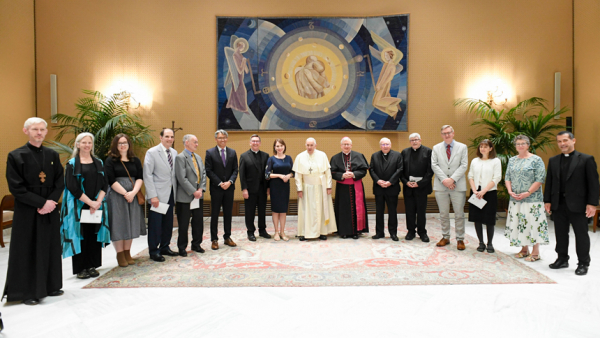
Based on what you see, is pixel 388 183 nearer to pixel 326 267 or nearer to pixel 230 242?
pixel 326 267

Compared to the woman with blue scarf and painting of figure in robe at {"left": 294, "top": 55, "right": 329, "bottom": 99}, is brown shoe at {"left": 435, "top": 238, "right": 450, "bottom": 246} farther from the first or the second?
the woman with blue scarf

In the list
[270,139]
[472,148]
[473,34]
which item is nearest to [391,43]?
[473,34]

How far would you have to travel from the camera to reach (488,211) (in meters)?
4.48

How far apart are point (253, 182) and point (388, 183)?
84.5 inches

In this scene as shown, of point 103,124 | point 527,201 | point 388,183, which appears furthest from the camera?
point 103,124

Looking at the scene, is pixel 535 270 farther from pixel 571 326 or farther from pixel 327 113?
pixel 327 113

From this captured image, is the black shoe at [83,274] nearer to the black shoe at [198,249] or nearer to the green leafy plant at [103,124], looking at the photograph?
the black shoe at [198,249]

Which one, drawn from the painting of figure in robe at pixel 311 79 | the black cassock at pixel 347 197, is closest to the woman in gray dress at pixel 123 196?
the black cassock at pixel 347 197

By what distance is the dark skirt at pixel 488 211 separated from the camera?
4477mm

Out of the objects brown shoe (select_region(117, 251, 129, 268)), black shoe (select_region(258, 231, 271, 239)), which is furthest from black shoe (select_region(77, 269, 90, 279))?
black shoe (select_region(258, 231, 271, 239))

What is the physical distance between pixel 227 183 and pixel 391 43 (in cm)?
478

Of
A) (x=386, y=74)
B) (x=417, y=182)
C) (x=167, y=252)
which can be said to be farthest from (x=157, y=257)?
(x=386, y=74)

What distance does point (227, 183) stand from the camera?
16.0ft

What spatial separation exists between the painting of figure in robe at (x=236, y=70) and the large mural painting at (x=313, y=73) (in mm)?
20
